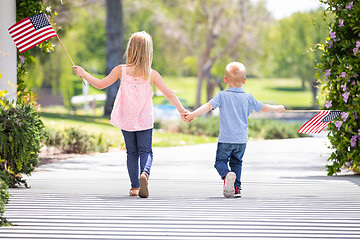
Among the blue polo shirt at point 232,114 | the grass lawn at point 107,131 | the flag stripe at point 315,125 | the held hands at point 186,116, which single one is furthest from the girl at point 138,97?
the grass lawn at point 107,131

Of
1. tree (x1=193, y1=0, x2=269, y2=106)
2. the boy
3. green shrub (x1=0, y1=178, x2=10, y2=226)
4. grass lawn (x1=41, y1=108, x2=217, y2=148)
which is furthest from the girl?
tree (x1=193, y1=0, x2=269, y2=106)

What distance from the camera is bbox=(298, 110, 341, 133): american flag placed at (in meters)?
9.09

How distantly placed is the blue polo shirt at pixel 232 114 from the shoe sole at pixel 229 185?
0.44 meters

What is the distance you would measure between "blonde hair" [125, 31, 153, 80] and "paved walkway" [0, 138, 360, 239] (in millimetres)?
1447

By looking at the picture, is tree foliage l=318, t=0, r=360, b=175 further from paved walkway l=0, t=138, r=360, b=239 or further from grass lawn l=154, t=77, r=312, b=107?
grass lawn l=154, t=77, r=312, b=107

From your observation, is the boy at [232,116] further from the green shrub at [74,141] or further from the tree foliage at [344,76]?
the green shrub at [74,141]

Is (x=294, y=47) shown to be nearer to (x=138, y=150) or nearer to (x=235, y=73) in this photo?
(x=235, y=73)

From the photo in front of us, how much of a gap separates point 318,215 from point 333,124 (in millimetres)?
3915

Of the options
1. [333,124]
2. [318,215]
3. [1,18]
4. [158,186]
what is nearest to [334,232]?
[318,215]

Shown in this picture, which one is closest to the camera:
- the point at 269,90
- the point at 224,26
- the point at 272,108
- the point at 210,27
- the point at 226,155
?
the point at 226,155

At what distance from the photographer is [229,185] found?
7770 millimetres

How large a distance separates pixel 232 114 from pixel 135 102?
1.15 m

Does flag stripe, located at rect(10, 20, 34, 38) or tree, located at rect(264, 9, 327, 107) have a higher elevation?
tree, located at rect(264, 9, 327, 107)

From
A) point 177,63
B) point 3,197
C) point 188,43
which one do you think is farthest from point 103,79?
point 177,63
